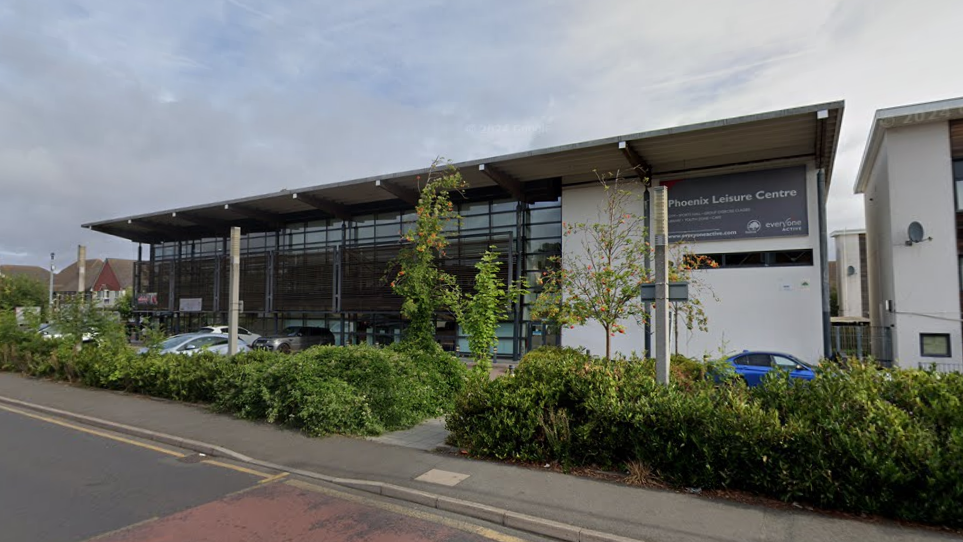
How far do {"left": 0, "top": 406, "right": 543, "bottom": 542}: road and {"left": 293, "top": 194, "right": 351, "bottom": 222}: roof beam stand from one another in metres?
19.3

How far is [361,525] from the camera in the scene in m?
4.98

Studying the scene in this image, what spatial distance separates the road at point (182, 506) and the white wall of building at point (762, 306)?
1430 centimetres

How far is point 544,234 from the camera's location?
22.6 metres

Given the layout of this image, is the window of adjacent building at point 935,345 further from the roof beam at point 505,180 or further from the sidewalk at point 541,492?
the sidewalk at point 541,492

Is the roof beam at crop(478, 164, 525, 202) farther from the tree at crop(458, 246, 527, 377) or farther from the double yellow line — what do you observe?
the double yellow line

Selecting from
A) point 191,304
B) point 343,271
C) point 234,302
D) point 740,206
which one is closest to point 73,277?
point 191,304

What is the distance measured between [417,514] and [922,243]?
20604mm

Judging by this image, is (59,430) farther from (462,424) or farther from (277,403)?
(462,424)

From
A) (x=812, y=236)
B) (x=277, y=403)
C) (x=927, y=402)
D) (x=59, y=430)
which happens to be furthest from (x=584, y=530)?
(x=812, y=236)

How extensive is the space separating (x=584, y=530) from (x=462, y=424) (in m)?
2.92

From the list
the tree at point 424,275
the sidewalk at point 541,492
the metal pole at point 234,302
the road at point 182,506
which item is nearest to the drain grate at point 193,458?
the road at point 182,506

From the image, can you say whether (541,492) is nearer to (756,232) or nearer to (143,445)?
(143,445)

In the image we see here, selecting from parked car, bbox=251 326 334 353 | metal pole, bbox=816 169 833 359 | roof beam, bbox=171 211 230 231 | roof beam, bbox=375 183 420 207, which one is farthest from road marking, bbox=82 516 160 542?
roof beam, bbox=171 211 230 231

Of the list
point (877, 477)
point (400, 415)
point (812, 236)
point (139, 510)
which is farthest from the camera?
point (812, 236)
